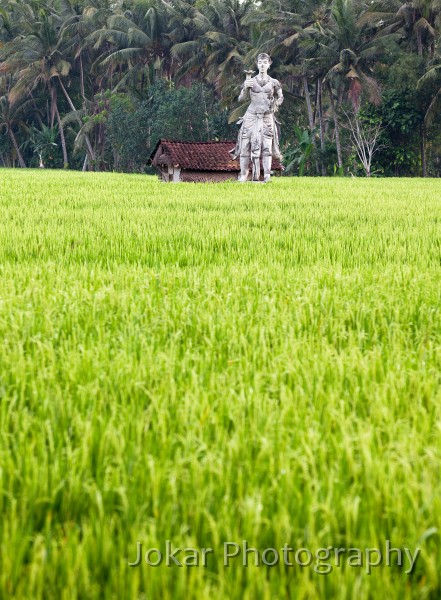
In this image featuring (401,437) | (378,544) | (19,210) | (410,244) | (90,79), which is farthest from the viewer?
(90,79)

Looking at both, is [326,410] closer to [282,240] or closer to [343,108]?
[282,240]

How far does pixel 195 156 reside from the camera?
23.6 meters

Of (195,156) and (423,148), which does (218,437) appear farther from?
(423,148)

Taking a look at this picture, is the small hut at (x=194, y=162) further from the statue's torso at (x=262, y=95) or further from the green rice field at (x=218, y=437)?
the green rice field at (x=218, y=437)

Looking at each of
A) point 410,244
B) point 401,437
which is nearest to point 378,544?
point 401,437

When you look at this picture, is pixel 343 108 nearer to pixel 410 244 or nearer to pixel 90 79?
pixel 90 79

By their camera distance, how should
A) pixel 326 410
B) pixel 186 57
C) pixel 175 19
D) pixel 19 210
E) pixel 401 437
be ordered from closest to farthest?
pixel 401 437 → pixel 326 410 → pixel 19 210 → pixel 175 19 → pixel 186 57

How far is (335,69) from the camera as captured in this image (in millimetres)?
35188

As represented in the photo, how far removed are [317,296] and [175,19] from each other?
43.9m

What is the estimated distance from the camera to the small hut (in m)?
23.2

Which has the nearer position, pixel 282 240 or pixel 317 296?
pixel 317 296

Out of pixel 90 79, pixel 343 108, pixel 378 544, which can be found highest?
pixel 90 79

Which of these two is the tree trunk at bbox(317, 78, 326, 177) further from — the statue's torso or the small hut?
the statue's torso

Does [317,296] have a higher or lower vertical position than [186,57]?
lower
